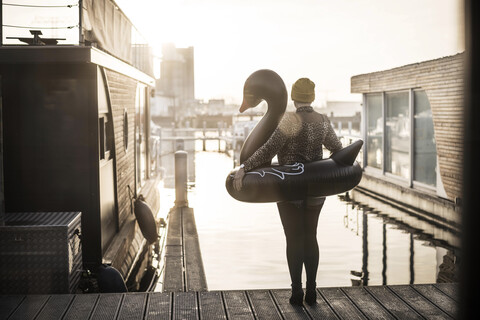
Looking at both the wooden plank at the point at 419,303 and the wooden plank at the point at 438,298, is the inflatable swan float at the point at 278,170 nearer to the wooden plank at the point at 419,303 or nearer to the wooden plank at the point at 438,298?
the wooden plank at the point at 419,303

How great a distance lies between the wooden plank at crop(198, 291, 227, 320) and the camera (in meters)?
4.43

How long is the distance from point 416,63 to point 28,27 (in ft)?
33.9

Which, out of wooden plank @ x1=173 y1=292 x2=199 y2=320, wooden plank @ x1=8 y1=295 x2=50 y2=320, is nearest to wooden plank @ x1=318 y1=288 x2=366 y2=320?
wooden plank @ x1=173 y1=292 x2=199 y2=320

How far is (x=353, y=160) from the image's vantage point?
14.7 ft

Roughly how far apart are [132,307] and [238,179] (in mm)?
1302

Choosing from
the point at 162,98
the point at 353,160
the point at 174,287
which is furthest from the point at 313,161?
the point at 162,98

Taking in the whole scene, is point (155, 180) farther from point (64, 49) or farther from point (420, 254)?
point (64, 49)

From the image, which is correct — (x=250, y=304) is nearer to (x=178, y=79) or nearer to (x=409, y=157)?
(x=409, y=157)

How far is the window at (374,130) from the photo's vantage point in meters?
18.8

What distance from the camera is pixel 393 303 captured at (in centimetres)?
474

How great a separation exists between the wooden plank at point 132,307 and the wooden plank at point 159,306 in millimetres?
Result: 48

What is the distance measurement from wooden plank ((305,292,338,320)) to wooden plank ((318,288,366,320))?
1.5 inches

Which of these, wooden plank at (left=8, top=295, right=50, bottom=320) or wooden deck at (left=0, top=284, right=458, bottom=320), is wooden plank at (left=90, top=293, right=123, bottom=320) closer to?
wooden deck at (left=0, top=284, right=458, bottom=320)

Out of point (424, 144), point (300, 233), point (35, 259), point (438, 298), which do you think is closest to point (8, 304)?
point (35, 259)
